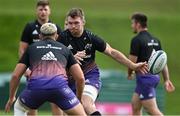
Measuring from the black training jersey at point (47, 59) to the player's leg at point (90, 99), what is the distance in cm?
135

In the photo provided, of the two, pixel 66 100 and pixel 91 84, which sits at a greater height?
pixel 66 100

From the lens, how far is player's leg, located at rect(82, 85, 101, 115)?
1199 cm

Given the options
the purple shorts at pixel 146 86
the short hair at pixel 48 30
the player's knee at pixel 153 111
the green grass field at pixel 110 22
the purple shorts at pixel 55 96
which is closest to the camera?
the purple shorts at pixel 55 96

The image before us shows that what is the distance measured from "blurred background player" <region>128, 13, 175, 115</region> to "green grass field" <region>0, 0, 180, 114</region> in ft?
50.7

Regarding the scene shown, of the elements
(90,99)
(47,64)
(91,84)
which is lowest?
(90,99)

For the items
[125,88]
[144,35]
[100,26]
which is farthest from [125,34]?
[144,35]

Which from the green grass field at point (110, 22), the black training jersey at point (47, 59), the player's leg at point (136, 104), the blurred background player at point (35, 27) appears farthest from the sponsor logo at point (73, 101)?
the green grass field at point (110, 22)

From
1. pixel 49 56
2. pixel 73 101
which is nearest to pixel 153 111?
pixel 73 101

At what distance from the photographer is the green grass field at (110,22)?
34.8 meters

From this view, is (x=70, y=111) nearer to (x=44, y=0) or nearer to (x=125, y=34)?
(x=44, y=0)

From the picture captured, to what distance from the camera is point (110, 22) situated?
3828 cm

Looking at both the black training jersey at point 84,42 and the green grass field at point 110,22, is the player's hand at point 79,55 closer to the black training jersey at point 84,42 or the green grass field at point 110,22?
the black training jersey at point 84,42

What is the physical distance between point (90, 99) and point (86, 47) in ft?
2.98

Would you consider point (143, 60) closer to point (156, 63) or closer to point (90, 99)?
point (156, 63)
